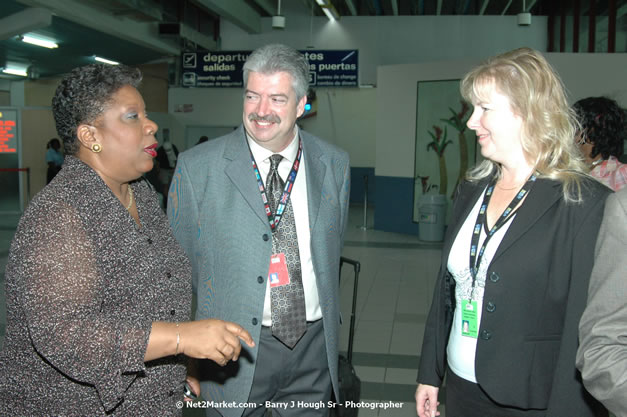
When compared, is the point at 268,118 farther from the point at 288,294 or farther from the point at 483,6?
the point at 483,6

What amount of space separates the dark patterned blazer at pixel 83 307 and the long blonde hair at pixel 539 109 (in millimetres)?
1086

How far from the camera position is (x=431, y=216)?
939cm

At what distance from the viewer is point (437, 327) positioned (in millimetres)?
1826

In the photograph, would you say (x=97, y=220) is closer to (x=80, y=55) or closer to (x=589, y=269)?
(x=589, y=269)

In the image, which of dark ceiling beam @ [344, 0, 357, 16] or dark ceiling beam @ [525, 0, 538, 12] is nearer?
dark ceiling beam @ [525, 0, 538, 12]

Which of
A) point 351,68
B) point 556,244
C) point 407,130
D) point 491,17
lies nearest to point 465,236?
point 556,244

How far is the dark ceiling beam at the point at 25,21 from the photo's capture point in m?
9.14

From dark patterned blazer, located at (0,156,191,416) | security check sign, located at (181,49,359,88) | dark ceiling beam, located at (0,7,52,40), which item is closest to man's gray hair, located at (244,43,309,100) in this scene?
dark patterned blazer, located at (0,156,191,416)

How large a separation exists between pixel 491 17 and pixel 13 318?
1510 cm

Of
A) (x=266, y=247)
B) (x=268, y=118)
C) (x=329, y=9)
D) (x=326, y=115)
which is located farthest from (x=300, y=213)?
(x=326, y=115)

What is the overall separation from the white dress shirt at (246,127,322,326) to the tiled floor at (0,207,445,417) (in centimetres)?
158

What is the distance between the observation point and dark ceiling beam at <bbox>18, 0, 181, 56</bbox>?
9422 mm

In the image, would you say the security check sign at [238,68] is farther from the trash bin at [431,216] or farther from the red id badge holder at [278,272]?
the red id badge holder at [278,272]

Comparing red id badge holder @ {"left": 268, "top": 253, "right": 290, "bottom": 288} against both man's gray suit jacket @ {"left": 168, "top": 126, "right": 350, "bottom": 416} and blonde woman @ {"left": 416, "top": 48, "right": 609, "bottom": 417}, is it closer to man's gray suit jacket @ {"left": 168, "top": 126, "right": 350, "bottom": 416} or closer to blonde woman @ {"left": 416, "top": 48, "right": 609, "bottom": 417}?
man's gray suit jacket @ {"left": 168, "top": 126, "right": 350, "bottom": 416}
